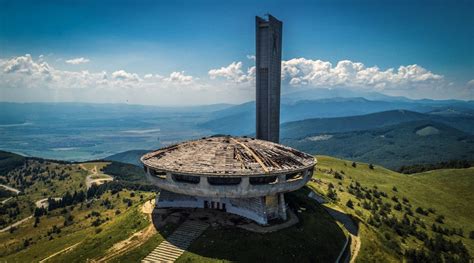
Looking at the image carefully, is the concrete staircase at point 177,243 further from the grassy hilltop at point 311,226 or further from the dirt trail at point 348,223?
the dirt trail at point 348,223

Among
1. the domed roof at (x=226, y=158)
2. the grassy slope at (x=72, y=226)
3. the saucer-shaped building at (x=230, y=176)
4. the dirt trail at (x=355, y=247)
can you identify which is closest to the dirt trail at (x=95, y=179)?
the grassy slope at (x=72, y=226)

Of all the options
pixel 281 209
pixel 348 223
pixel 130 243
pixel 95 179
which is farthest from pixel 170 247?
pixel 95 179

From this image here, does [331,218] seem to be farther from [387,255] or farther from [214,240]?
[214,240]

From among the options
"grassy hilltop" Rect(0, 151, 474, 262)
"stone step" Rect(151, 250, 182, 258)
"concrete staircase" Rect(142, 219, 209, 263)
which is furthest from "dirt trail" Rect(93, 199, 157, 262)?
"stone step" Rect(151, 250, 182, 258)

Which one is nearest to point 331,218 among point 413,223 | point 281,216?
point 281,216

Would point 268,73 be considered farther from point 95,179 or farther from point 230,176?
point 95,179

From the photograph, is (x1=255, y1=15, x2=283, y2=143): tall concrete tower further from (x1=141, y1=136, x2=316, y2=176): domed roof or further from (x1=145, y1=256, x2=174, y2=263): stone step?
(x1=145, y1=256, x2=174, y2=263): stone step
